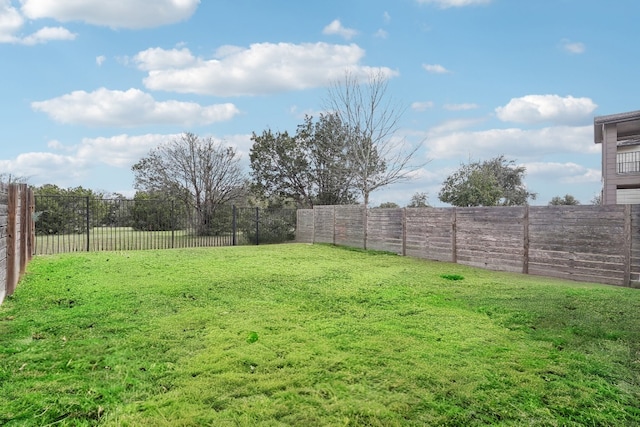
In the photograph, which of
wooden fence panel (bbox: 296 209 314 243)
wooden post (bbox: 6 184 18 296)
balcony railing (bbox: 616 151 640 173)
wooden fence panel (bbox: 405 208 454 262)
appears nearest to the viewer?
wooden post (bbox: 6 184 18 296)

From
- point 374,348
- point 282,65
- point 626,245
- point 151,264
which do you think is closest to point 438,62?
point 282,65

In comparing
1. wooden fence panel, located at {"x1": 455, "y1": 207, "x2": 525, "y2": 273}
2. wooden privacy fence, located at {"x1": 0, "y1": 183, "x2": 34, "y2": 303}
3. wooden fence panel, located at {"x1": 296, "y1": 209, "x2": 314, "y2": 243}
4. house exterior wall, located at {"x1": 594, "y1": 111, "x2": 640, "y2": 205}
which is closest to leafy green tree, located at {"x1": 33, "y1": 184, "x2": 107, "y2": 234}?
wooden fence panel, located at {"x1": 296, "y1": 209, "x2": 314, "y2": 243}

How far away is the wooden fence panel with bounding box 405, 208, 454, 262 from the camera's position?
10469 millimetres

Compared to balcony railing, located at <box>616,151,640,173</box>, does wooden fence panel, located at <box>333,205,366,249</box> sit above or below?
below

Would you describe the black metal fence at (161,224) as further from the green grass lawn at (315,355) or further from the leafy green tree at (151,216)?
the green grass lawn at (315,355)

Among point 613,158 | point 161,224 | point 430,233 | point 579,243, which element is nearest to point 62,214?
point 161,224

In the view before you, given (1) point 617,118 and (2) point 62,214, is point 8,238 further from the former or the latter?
(1) point 617,118

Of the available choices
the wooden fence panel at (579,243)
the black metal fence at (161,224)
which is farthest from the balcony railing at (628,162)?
the black metal fence at (161,224)

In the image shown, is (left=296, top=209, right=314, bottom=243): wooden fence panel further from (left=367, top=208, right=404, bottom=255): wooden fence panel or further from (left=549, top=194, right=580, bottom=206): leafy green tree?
(left=549, top=194, right=580, bottom=206): leafy green tree

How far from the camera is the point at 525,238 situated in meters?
8.67

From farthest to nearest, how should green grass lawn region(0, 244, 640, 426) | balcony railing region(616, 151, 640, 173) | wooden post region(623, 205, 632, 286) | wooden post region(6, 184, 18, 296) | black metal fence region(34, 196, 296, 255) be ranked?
balcony railing region(616, 151, 640, 173) < black metal fence region(34, 196, 296, 255) < wooden post region(623, 205, 632, 286) < wooden post region(6, 184, 18, 296) < green grass lawn region(0, 244, 640, 426)

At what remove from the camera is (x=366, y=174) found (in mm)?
19547

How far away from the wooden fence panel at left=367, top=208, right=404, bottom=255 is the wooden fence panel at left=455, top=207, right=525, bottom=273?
210 centimetres

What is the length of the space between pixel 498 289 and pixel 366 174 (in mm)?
13469
